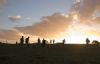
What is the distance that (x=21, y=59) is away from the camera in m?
37.5

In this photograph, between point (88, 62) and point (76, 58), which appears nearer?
point (88, 62)

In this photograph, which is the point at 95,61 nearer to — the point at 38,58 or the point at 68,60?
the point at 68,60

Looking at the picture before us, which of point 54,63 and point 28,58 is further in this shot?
point 28,58

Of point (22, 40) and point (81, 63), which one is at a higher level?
point (22, 40)

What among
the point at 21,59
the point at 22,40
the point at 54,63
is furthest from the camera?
the point at 22,40

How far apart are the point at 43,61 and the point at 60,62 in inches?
89.8

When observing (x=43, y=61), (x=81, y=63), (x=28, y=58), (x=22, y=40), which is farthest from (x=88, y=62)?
(x=22, y=40)

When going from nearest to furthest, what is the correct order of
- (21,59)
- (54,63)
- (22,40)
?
(54,63) → (21,59) → (22,40)

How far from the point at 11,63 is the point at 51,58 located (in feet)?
19.8

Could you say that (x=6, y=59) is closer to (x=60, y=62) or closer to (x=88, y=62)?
(x=60, y=62)

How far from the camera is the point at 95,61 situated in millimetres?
37031

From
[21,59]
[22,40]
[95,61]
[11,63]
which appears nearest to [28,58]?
[21,59]

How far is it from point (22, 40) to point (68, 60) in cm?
2235

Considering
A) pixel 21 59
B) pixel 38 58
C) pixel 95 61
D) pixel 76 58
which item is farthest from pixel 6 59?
pixel 95 61
